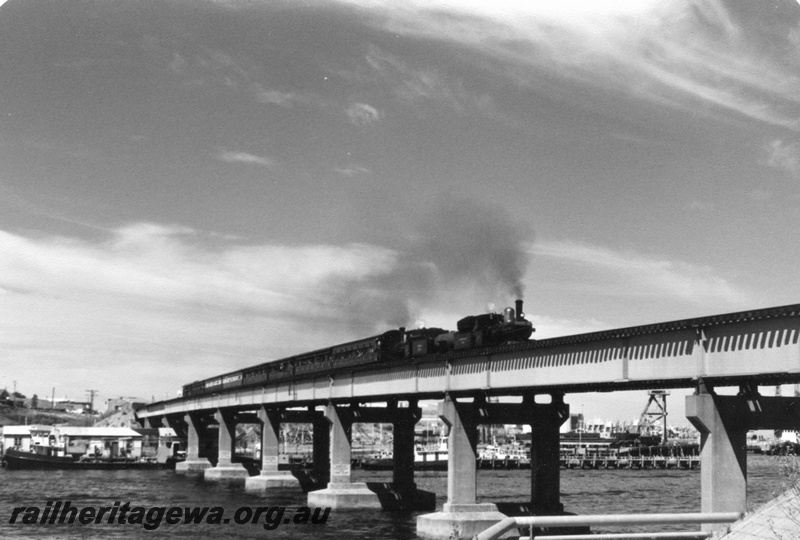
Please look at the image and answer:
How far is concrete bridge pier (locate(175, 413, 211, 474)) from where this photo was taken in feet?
468

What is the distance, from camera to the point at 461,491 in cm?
5731

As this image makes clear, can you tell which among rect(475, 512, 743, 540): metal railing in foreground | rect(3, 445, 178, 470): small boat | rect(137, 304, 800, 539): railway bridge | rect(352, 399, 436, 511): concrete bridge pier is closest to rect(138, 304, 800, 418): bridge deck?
rect(137, 304, 800, 539): railway bridge

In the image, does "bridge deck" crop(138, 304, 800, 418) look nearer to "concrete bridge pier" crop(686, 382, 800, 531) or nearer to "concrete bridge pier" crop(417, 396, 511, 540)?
"concrete bridge pier" crop(686, 382, 800, 531)

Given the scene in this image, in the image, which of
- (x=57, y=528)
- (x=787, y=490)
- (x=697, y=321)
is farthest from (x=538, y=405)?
(x=787, y=490)

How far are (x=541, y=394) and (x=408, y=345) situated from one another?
1052cm

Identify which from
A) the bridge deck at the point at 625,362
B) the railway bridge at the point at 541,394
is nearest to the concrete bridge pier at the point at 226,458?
the railway bridge at the point at 541,394

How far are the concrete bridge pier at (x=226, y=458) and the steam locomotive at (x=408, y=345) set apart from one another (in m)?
26.5

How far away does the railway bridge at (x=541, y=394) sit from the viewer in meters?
34.9

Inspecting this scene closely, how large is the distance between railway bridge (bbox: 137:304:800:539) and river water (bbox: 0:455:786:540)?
2854 mm

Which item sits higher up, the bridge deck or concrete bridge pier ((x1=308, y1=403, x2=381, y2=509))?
the bridge deck

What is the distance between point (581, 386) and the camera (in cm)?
4712

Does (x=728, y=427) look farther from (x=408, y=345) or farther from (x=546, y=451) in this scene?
(x=408, y=345)

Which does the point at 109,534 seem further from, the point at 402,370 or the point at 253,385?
the point at 253,385

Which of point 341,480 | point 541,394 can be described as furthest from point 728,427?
point 341,480
